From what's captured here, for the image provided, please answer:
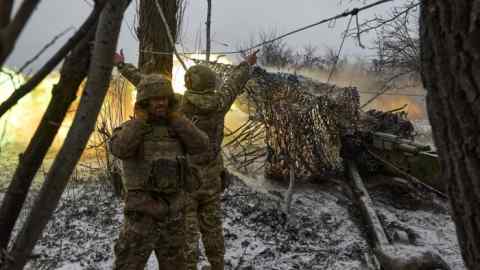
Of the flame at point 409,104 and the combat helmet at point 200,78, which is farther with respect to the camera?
the flame at point 409,104

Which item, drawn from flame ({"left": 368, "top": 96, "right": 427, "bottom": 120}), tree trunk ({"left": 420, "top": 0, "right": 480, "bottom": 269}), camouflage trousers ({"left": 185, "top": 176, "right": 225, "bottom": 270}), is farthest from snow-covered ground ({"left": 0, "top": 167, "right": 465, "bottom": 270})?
flame ({"left": 368, "top": 96, "right": 427, "bottom": 120})

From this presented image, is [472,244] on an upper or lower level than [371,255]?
upper

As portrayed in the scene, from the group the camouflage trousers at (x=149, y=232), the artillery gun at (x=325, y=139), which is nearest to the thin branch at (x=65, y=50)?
the camouflage trousers at (x=149, y=232)

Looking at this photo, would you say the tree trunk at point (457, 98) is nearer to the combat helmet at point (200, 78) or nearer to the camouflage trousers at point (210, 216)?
the combat helmet at point (200, 78)

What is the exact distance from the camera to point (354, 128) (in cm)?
734

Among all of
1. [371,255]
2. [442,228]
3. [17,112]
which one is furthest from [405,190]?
[17,112]

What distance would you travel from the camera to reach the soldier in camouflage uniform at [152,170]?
10.2ft

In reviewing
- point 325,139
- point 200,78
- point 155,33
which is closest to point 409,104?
point 325,139

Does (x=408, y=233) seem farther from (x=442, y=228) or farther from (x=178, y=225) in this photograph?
(x=178, y=225)

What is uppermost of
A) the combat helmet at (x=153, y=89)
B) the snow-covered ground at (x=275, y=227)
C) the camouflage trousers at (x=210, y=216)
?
the combat helmet at (x=153, y=89)

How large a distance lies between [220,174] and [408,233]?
9.72 feet

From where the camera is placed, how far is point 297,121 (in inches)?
254

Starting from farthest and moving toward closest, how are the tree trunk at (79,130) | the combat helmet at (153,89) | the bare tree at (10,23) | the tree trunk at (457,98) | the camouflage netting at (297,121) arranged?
the camouflage netting at (297,121)
the combat helmet at (153,89)
the tree trunk at (457,98)
the tree trunk at (79,130)
the bare tree at (10,23)

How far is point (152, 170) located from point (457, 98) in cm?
220
